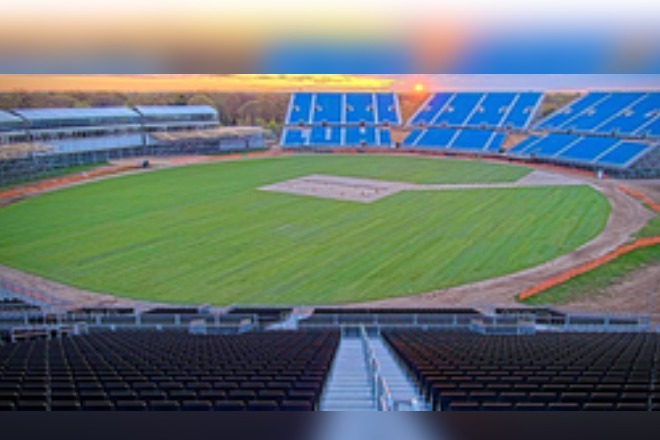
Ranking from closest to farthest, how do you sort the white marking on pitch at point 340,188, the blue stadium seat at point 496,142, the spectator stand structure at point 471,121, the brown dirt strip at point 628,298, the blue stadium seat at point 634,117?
the brown dirt strip at point 628,298 < the white marking on pitch at point 340,188 < the blue stadium seat at point 634,117 < the blue stadium seat at point 496,142 < the spectator stand structure at point 471,121

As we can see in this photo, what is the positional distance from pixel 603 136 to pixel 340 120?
79.3 feet

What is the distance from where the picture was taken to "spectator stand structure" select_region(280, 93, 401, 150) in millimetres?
49406

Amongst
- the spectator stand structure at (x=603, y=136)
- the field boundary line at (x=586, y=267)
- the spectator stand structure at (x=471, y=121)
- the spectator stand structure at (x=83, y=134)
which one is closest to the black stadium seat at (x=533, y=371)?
the field boundary line at (x=586, y=267)

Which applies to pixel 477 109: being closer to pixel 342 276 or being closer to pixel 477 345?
pixel 342 276

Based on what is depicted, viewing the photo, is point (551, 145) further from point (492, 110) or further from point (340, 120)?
point (340, 120)

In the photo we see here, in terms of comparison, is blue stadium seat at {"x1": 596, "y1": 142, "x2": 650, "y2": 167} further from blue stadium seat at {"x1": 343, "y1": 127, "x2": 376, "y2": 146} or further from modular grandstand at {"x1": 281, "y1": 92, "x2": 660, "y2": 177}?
blue stadium seat at {"x1": 343, "y1": 127, "x2": 376, "y2": 146}

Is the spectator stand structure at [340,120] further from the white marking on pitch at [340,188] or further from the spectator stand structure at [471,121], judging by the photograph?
the white marking on pitch at [340,188]

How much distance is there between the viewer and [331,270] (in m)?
16.2

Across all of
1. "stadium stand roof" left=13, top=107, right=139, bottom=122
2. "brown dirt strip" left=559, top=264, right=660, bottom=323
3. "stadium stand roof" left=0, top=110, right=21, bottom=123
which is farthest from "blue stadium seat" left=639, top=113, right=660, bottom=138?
"stadium stand roof" left=0, top=110, right=21, bottom=123

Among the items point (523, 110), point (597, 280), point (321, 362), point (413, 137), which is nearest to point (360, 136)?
point (413, 137)

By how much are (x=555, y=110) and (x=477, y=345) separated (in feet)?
152

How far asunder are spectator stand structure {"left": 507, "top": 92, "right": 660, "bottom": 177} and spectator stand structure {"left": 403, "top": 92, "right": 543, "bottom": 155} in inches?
84.7

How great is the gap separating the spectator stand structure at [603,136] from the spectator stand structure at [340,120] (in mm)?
13467

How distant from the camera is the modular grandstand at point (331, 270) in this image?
436cm
